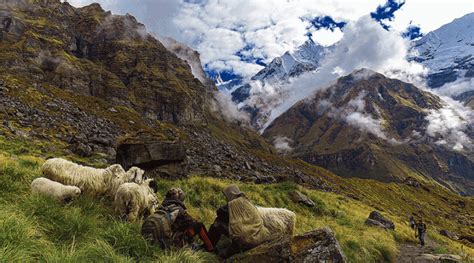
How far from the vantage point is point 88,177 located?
1189cm

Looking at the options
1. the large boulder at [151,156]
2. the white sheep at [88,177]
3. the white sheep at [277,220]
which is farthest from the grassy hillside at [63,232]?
the large boulder at [151,156]

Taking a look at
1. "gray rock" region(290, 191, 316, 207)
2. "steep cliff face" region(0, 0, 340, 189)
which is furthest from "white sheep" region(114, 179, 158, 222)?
"gray rock" region(290, 191, 316, 207)

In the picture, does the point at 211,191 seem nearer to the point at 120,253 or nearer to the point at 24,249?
the point at 120,253

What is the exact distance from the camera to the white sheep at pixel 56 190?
1032 centimetres

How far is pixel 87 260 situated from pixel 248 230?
4103 mm

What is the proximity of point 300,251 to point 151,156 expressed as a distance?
15.0 meters

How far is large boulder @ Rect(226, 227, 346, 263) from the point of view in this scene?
321 inches

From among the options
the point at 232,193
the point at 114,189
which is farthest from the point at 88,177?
the point at 232,193

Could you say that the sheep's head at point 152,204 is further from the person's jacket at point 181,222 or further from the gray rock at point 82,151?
the gray rock at point 82,151

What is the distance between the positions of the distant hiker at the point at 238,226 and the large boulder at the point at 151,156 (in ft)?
38.4

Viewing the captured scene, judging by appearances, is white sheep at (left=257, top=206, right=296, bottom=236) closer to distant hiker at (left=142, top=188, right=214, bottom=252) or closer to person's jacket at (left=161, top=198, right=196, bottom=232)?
distant hiker at (left=142, top=188, right=214, bottom=252)

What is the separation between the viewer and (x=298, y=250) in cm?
829

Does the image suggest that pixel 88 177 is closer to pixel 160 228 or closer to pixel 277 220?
pixel 160 228

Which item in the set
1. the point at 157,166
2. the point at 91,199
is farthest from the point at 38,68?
the point at 91,199
